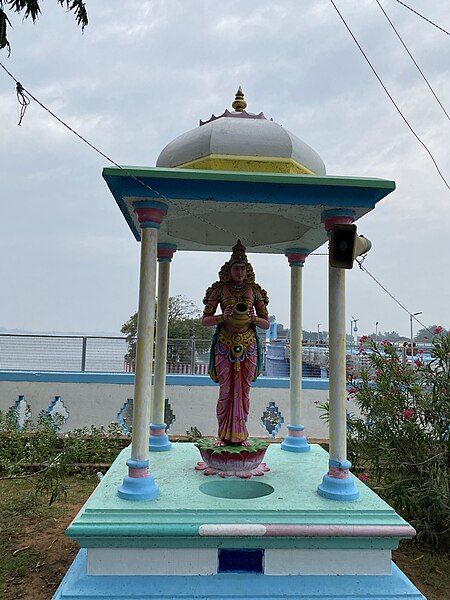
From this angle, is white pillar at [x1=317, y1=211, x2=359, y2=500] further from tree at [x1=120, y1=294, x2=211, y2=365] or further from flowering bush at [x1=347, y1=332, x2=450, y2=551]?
tree at [x1=120, y1=294, x2=211, y2=365]

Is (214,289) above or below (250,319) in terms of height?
above

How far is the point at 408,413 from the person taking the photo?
5.16 m

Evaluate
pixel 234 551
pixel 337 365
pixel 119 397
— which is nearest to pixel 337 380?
pixel 337 365

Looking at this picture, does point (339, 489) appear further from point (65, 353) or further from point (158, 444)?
point (65, 353)

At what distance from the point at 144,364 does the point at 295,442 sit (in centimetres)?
261

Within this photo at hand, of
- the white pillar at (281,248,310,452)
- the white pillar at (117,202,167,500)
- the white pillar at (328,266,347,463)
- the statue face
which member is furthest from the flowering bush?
the white pillar at (117,202,167,500)

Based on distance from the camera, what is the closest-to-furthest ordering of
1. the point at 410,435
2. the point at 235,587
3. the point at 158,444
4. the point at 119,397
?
1. the point at 235,587
2. the point at 410,435
3. the point at 158,444
4. the point at 119,397

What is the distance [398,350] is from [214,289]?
2.73m

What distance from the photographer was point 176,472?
15.4 ft

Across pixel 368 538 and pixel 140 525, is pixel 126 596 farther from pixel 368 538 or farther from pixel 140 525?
pixel 368 538

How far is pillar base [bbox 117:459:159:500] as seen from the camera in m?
3.88

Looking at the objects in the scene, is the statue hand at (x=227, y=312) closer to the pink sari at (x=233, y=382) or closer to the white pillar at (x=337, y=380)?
the pink sari at (x=233, y=382)

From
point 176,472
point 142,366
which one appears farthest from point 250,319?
point 176,472

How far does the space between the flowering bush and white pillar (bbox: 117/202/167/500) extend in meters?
2.71
